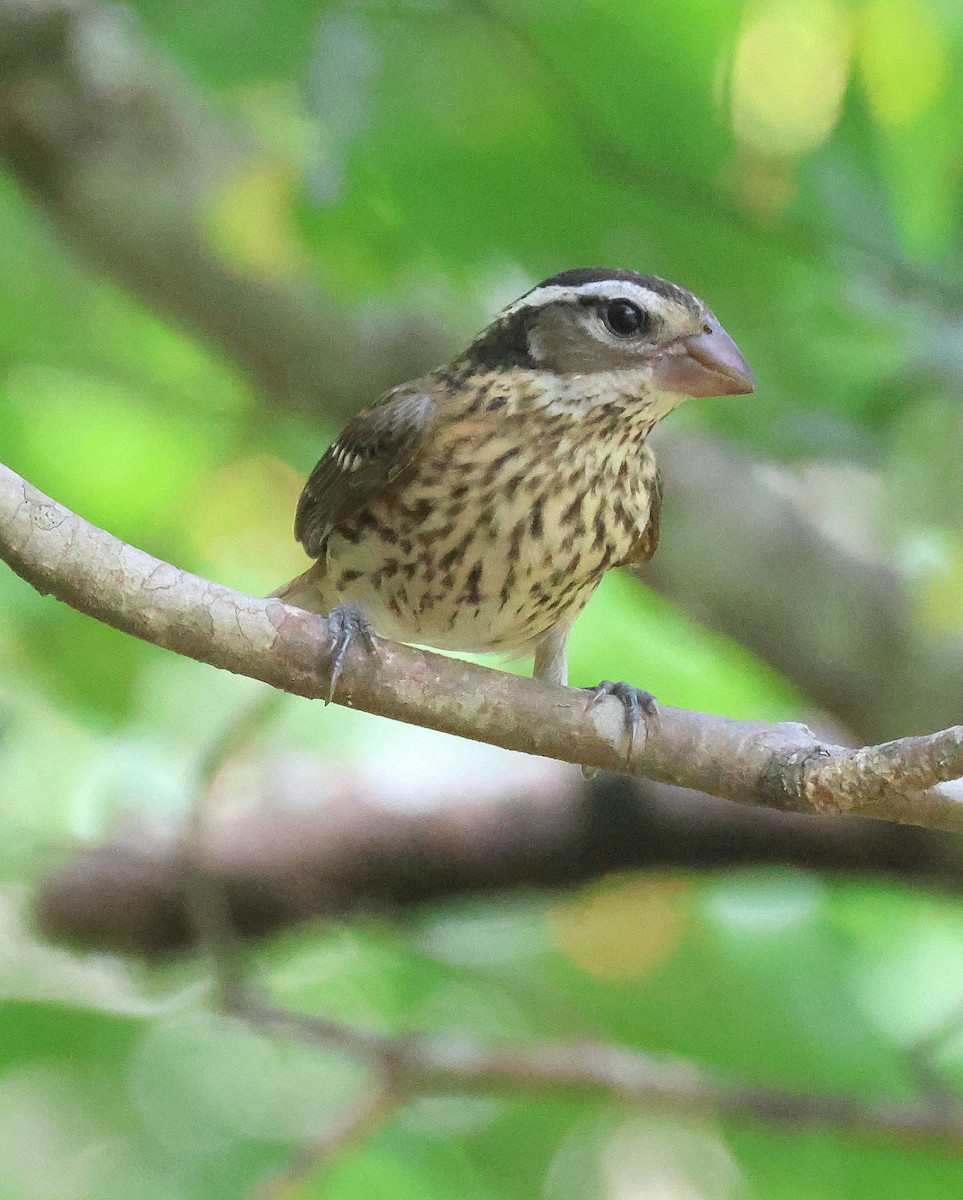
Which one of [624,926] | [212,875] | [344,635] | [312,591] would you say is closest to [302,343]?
[312,591]

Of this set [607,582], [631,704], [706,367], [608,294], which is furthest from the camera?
[607,582]

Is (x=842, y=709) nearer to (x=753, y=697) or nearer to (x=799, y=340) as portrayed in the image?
(x=753, y=697)

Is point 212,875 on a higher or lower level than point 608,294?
lower

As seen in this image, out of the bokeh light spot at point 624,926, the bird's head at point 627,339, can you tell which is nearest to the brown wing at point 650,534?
the bird's head at point 627,339

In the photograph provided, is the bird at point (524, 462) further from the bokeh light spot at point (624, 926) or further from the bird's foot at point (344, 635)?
the bokeh light spot at point (624, 926)

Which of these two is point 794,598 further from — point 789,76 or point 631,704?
point 631,704

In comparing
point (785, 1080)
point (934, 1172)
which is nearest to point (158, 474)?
point (785, 1080)

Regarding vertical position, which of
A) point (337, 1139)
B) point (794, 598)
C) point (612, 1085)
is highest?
point (794, 598)
